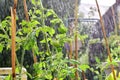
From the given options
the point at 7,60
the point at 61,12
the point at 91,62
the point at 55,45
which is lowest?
the point at 91,62

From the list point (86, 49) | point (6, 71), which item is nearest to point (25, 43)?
point (6, 71)

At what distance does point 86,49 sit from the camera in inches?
203

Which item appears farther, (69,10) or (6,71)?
(69,10)

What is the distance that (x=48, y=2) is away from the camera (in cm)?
341

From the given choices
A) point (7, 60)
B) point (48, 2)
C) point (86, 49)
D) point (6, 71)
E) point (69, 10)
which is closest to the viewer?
point (6, 71)

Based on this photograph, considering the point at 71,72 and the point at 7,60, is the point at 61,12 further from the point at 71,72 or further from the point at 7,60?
the point at 71,72

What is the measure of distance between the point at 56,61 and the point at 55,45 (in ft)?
0.20

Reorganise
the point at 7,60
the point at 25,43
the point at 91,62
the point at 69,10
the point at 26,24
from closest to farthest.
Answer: the point at 25,43 < the point at 26,24 < the point at 7,60 < the point at 69,10 < the point at 91,62

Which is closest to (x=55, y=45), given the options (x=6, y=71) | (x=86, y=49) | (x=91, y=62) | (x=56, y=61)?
(x=56, y=61)

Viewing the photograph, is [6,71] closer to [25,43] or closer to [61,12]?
[25,43]

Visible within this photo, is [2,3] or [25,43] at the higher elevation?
[2,3]

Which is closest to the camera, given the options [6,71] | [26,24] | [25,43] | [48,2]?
[25,43]

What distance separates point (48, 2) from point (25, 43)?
2.54m

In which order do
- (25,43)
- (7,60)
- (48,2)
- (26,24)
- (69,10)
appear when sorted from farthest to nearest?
(69,10) → (48,2) → (7,60) → (26,24) → (25,43)
